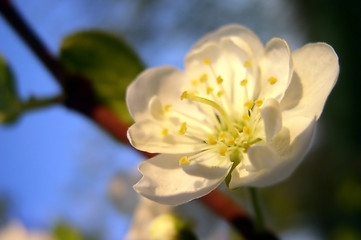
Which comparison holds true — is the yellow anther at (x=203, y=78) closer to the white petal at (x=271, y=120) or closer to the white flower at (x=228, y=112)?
the white flower at (x=228, y=112)

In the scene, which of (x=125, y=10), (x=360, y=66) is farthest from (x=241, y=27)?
(x=125, y=10)

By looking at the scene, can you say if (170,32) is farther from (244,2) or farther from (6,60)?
→ (6,60)

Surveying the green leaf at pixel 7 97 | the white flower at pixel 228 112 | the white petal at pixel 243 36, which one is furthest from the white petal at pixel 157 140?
the green leaf at pixel 7 97

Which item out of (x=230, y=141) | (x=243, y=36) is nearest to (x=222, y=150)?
(x=230, y=141)

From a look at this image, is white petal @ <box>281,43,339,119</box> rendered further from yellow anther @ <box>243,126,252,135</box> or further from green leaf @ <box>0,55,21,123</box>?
green leaf @ <box>0,55,21,123</box>

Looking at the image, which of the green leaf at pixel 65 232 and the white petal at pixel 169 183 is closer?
the white petal at pixel 169 183
